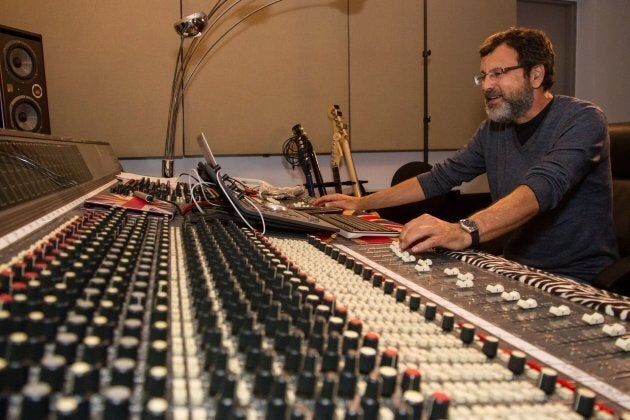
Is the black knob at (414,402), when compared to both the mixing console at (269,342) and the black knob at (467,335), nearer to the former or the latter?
the mixing console at (269,342)

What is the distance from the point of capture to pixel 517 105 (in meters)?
1.91

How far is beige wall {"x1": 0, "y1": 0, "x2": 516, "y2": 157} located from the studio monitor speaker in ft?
2.38

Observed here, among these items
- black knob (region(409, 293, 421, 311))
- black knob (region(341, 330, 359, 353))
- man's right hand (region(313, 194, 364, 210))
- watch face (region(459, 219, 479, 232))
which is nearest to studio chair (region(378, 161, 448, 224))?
man's right hand (region(313, 194, 364, 210))

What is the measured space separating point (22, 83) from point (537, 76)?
2117mm

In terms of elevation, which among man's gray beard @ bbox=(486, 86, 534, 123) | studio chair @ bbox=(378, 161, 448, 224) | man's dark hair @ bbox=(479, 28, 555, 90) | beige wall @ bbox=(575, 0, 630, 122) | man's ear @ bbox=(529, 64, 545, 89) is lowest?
studio chair @ bbox=(378, 161, 448, 224)

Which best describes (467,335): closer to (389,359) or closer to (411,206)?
(389,359)

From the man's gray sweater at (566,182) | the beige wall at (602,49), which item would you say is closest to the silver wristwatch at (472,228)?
the man's gray sweater at (566,182)

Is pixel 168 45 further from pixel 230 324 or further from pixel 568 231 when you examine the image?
Answer: pixel 230 324

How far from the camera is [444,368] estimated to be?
52 cm

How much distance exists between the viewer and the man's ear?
195cm

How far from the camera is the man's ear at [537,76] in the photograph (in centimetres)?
195

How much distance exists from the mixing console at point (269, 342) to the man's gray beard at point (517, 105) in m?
1.21

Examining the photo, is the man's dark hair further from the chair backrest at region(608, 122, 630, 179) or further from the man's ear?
the chair backrest at region(608, 122, 630, 179)

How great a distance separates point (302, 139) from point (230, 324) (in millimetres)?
2691
